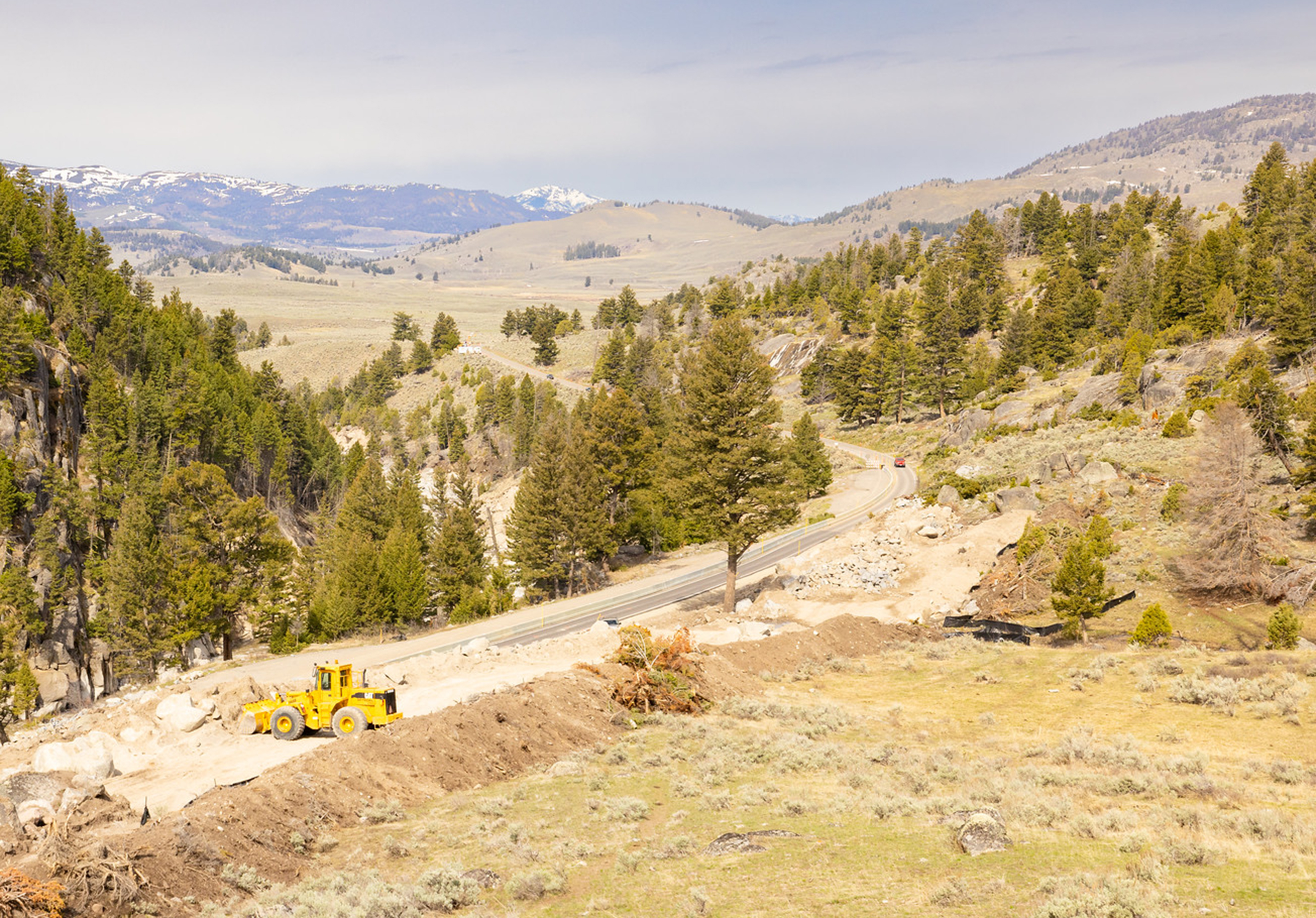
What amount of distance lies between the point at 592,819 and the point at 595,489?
133ft

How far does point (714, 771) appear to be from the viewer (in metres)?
19.2

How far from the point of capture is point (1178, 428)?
175ft

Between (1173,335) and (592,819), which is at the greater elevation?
Answer: (1173,335)

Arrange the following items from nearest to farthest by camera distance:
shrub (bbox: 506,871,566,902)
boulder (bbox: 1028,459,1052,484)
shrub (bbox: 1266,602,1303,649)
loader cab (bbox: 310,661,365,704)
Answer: shrub (bbox: 506,871,566,902)
loader cab (bbox: 310,661,365,704)
shrub (bbox: 1266,602,1303,649)
boulder (bbox: 1028,459,1052,484)

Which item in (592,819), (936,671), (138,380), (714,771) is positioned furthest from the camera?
(138,380)

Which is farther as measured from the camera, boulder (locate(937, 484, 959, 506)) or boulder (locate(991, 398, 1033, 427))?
boulder (locate(991, 398, 1033, 427))

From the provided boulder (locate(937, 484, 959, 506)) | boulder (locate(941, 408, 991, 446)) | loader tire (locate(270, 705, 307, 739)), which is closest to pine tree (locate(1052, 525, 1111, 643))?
boulder (locate(937, 484, 959, 506))

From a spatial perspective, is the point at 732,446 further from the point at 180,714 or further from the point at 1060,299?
the point at 1060,299

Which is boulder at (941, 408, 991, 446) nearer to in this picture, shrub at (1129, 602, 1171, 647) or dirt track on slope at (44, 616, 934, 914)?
shrub at (1129, 602, 1171, 647)

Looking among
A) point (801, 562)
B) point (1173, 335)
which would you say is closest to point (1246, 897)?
point (801, 562)

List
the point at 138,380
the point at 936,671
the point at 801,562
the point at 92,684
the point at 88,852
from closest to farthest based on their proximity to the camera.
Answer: the point at 88,852
the point at 936,671
the point at 801,562
the point at 92,684
the point at 138,380

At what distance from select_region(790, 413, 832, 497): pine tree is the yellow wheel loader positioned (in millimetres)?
53921

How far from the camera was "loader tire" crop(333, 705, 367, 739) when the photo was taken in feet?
78.3

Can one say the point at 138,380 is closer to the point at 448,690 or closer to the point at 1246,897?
the point at 448,690
